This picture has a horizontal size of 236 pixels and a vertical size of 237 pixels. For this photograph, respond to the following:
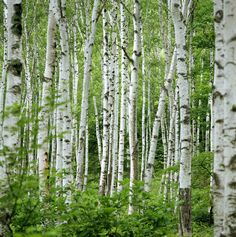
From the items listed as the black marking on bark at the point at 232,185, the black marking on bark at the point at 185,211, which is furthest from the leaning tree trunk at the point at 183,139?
the black marking on bark at the point at 232,185

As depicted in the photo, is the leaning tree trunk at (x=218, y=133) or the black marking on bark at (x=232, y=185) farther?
the leaning tree trunk at (x=218, y=133)

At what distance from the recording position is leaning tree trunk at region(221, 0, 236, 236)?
340 cm

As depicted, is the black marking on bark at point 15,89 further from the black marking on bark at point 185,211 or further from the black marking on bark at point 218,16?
the black marking on bark at point 185,211

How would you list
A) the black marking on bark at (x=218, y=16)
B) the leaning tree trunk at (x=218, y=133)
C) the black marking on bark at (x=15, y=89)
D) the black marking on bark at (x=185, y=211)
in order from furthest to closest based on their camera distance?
the black marking on bark at (x=185, y=211) < the black marking on bark at (x=15, y=89) < the black marking on bark at (x=218, y=16) < the leaning tree trunk at (x=218, y=133)

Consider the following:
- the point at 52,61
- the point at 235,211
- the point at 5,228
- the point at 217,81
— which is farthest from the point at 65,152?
the point at 235,211

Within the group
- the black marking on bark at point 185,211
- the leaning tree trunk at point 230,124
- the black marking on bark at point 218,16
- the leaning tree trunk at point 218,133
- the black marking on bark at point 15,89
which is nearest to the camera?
the leaning tree trunk at point 230,124

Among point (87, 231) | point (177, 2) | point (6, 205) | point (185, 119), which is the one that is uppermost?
point (177, 2)

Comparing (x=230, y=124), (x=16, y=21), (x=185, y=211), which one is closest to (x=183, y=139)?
(x=185, y=211)

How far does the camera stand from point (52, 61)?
7000mm

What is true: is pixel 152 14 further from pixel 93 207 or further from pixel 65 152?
pixel 93 207

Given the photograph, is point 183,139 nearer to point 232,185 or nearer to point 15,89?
point 15,89

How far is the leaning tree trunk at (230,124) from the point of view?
11.2ft

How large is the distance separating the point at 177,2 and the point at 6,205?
15.4 feet

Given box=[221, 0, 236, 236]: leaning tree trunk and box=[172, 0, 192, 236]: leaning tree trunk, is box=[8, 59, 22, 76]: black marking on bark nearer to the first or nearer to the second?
box=[221, 0, 236, 236]: leaning tree trunk
